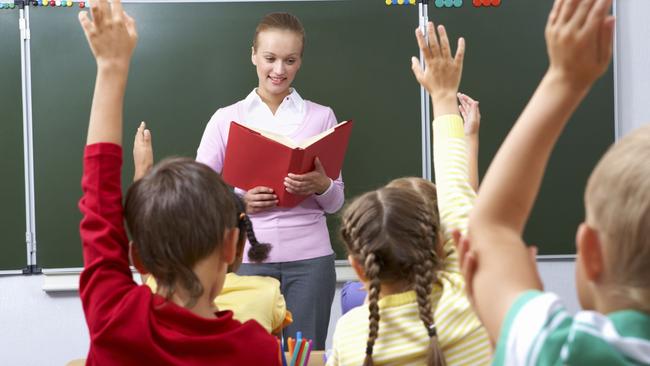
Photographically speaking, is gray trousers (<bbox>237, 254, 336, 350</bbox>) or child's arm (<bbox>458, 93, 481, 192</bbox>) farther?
gray trousers (<bbox>237, 254, 336, 350</bbox>)

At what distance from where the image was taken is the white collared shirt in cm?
314

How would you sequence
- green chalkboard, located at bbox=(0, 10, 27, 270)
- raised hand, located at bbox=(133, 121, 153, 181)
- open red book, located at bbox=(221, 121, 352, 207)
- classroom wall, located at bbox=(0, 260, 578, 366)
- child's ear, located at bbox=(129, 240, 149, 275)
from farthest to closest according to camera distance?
classroom wall, located at bbox=(0, 260, 578, 366)
green chalkboard, located at bbox=(0, 10, 27, 270)
open red book, located at bbox=(221, 121, 352, 207)
raised hand, located at bbox=(133, 121, 153, 181)
child's ear, located at bbox=(129, 240, 149, 275)

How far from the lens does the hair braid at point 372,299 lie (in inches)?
54.5

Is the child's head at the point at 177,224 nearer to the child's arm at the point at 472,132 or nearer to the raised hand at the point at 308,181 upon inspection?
the child's arm at the point at 472,132

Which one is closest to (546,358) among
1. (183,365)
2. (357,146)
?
(183,365)

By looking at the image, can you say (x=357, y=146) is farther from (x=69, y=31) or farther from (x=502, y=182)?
(x=502, y=182)

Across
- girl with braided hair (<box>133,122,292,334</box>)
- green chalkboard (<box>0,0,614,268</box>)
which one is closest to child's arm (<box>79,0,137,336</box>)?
girl with braided hair (<box>133,122,292,334</box>)

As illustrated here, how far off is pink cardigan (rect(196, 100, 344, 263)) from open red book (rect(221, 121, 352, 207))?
0.11 m

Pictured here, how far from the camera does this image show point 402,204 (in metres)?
1.51

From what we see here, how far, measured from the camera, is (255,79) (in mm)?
3881

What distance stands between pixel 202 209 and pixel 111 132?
0.19 meters

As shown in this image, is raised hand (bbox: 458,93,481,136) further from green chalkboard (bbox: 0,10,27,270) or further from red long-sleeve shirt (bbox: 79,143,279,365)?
green chalkboard (bbox: 0,10,27,270)

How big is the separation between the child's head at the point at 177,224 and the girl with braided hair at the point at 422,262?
0.32 m

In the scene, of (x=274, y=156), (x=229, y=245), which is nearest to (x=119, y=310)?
(x=229, y=245)
